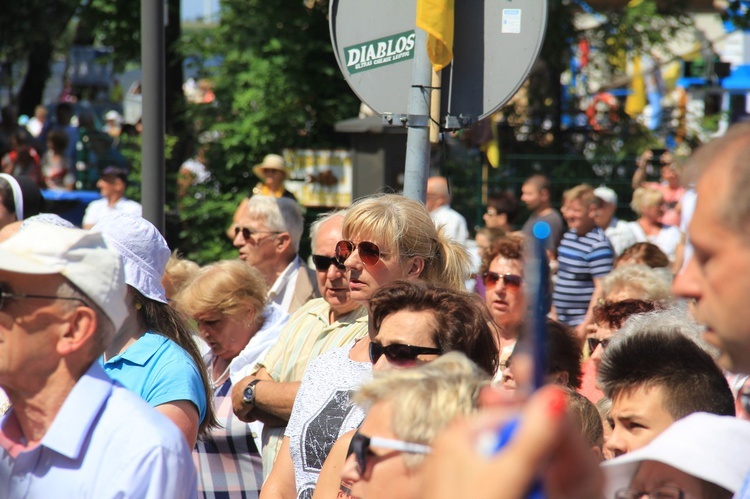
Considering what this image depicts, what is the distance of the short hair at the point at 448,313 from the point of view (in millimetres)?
3148

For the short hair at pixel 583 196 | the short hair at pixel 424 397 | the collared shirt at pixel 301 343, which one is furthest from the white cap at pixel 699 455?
the short hair at pixel 583 196

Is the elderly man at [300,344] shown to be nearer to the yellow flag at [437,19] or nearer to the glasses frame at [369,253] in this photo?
the glasses frame at [369,253]

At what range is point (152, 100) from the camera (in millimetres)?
5242

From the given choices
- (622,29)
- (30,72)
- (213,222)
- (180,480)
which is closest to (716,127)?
(622,29)

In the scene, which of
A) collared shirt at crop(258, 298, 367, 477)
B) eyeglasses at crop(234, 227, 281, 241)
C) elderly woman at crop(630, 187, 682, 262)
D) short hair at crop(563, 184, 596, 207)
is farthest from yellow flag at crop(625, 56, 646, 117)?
collared shirt at crop(258, 298, 367, 477)

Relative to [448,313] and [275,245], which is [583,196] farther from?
[448,313]

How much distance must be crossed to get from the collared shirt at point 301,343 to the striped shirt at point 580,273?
13.6 ft

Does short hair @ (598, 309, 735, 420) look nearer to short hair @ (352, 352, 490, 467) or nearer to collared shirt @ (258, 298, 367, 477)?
short hair @ (352, 352, 490, 467)

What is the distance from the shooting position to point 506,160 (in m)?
13.1

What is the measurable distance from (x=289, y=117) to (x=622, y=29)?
19.0 feet

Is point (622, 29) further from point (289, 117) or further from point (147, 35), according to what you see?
point (147, 35)

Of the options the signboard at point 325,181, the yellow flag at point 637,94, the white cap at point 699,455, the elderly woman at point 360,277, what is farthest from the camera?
the yellow flag at point 637,94

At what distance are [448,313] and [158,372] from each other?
3.15 feet

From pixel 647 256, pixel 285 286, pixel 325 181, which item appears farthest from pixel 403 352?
pixel 325 181
